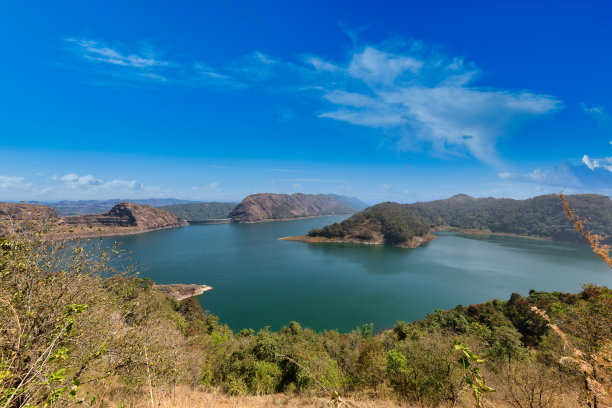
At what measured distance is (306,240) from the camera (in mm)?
96938

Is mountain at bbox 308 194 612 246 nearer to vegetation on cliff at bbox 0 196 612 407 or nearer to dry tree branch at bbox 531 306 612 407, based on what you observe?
vegetation on cliff at bbox 0 196 612 407

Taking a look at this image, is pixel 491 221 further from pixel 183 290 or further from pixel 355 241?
pixel 183 290

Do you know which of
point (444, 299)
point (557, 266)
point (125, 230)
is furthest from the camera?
point (125, 230)

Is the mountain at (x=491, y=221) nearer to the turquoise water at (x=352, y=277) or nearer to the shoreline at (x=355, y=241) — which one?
the shoreline at (x=355, y=241)

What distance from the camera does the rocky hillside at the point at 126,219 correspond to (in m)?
120

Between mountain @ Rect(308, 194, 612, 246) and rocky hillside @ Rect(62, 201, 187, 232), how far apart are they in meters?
91.1

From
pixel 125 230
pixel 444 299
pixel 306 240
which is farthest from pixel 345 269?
pixel 125 230

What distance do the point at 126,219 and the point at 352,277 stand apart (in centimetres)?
12703

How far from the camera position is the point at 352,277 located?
49.8 metres

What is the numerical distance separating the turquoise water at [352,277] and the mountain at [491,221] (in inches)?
454

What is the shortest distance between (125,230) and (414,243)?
428 feet

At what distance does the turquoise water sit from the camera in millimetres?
33656

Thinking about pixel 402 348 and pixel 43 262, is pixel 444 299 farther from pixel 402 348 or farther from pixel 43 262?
pixel 43 262

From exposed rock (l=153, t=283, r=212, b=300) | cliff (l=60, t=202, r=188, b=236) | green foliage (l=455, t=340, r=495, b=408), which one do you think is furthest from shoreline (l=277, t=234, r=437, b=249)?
green foliage (l=455, t=340, r=495, b=408)
